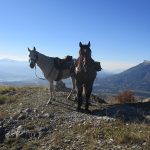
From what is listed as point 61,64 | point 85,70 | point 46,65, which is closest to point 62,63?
point 61,64

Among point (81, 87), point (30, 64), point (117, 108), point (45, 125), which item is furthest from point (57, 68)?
point (45, 125)

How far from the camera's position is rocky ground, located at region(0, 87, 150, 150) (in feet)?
39.5

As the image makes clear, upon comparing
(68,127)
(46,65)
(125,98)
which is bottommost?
(68,127)

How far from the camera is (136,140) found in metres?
11.7

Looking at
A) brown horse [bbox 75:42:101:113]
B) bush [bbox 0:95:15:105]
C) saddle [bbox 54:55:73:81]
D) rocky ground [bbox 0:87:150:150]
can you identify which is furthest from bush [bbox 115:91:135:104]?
bush [bbox 0:95:15:105]

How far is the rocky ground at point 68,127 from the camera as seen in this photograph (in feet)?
39.5

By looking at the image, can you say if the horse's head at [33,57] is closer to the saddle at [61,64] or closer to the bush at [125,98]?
the saddle at [61,64]

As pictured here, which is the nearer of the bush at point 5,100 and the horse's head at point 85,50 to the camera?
the horse's head at point 85,50

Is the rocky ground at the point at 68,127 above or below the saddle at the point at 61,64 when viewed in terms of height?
below

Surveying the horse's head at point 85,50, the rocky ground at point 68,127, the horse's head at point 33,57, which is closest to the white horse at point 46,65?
the horse's head at point 33,57

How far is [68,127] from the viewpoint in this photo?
14312 millimetres

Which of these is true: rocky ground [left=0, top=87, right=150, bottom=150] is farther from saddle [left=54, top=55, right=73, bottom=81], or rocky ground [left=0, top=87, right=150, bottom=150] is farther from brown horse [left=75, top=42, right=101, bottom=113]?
saddle [left=54, top=55, right=73, bottom=81]

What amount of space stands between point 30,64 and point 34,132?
5572mm

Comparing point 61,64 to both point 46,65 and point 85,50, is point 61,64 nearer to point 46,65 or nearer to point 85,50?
point 46,65
